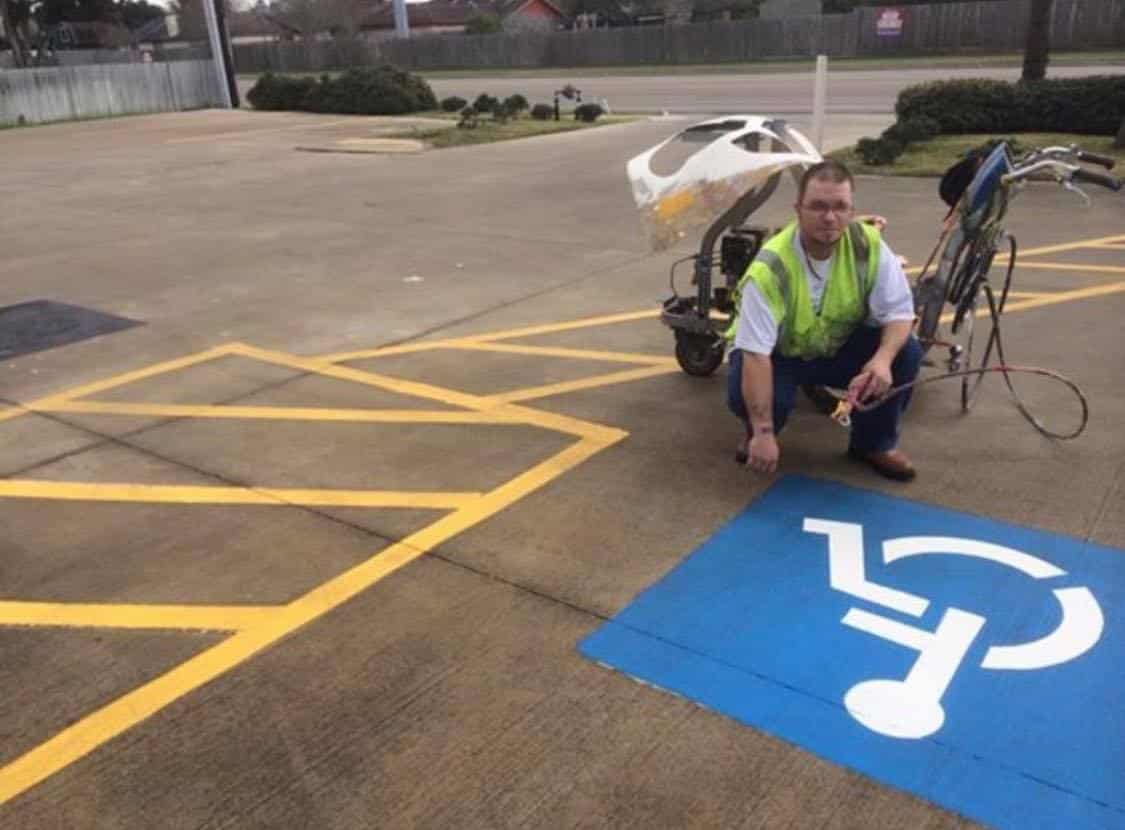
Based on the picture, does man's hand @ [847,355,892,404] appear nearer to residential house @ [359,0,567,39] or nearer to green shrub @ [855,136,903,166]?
green shrub @ [855,136,903,166]

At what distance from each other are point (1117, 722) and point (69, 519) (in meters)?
3.88

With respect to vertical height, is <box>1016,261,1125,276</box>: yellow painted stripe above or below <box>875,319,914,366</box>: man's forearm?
below

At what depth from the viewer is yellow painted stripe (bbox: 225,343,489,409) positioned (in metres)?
5.40

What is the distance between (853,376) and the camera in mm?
4336

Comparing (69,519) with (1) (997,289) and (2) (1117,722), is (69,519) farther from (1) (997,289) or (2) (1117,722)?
(1) (997,289)

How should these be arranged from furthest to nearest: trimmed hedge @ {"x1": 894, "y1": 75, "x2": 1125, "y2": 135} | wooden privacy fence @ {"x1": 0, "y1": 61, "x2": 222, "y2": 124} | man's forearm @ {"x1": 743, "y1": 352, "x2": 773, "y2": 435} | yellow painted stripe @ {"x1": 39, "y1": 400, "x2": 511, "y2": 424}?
wooden privacy fence @ {"x1": 0, "y1": 61, "x2": 222, "y2": 124}, trimmed hedge @ {"x1": 894, "y1": 75, "x2": 1125, "y2": 135}, yellow painted stripe @ {"x1": 39, "y1": 400, "x2": 511, "y2": 424}, man's forearm @ {"x1": 743, "y1": 352, "x2": 773, "y2": 435}

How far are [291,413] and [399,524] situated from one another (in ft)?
5.06

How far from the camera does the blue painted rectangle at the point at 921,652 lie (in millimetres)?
2572

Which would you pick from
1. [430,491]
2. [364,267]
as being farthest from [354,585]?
[364,267]

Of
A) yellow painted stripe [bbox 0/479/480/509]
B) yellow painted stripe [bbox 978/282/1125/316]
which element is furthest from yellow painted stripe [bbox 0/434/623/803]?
yellow painted stripe [bbox 978/282/1125/316]

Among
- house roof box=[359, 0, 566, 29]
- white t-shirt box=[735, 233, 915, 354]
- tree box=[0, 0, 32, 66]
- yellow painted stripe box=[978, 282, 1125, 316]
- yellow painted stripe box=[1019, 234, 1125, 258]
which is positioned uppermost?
house roof box=[359, 0, 566, 29]

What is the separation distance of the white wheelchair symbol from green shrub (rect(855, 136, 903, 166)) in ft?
35.6

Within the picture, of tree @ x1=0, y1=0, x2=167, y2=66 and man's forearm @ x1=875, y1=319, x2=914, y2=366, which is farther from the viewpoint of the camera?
tree @ x1=0, y1=0, x2=167, y2=66

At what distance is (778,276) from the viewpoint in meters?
4.00
